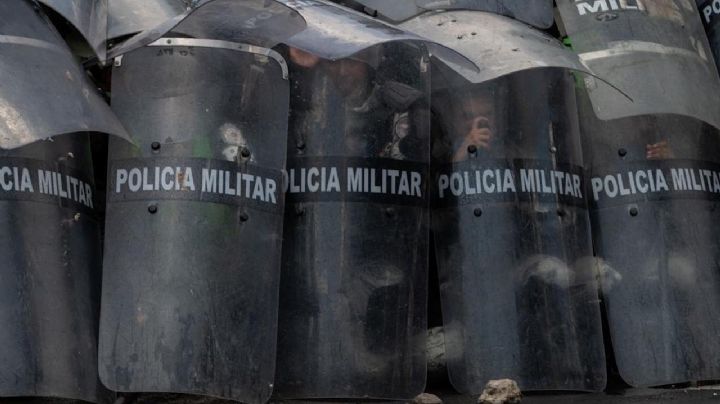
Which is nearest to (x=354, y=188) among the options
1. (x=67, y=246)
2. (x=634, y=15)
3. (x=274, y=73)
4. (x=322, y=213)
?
(x=322, y=213)

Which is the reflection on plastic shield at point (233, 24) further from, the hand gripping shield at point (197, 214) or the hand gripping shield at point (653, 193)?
the hand gripping shield at point (653, 193)

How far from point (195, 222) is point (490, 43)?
119 centimetres

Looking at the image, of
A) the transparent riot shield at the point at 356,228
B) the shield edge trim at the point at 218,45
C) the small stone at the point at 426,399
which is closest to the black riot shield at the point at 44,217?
the shield edge trim at the point at 218,45

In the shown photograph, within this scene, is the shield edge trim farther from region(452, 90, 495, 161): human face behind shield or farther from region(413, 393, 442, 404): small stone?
region(413, 393, 442, 404): small stone

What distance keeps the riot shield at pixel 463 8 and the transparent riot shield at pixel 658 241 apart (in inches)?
14.3

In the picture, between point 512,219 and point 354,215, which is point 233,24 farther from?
point 512,219

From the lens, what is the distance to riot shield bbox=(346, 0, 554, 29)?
511 cm

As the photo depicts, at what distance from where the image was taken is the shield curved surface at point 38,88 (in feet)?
13.5

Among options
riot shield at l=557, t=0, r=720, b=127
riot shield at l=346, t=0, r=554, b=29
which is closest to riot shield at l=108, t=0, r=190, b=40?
riot shield at l=346, t=0, r=554, b=29

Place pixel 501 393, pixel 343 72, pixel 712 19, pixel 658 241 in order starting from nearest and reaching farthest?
pixel 501 393 < pixel 343 72 < pixel 658 241 < pixel 712 19

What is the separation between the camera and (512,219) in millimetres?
4754

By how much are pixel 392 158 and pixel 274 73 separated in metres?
0.45

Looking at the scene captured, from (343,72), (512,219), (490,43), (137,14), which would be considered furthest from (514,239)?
(137,14)

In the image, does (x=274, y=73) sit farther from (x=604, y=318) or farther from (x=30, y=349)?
(x=604, y=318)
